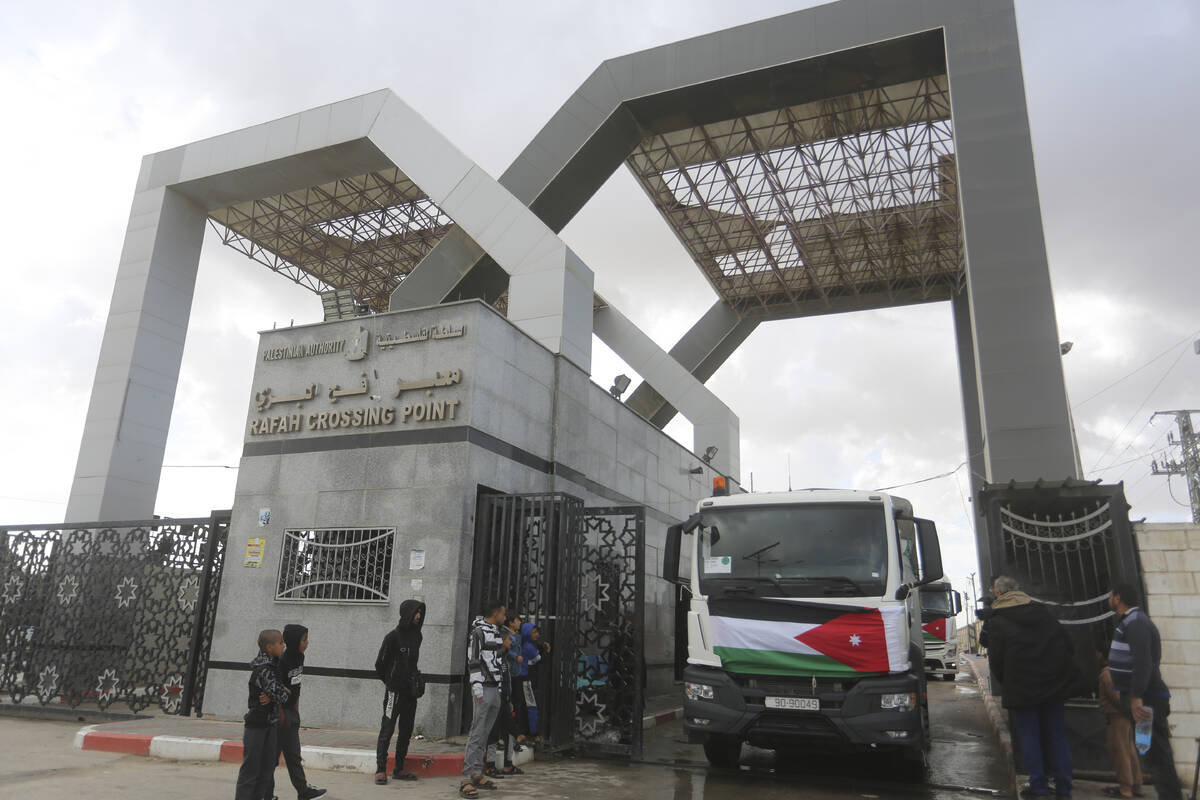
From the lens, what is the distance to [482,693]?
24.9ft

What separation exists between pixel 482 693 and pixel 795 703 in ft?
9.78

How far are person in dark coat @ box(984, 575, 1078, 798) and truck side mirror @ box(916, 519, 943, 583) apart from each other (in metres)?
1.31

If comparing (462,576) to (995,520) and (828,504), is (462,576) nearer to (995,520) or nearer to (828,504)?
(828,504)

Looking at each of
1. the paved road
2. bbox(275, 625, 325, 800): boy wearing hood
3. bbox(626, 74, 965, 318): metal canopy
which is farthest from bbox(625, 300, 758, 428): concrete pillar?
bbox(275, 625, 325, 800): boy wearing hood

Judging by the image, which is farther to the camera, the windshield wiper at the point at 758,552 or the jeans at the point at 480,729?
the windshield wiper at the point at 758,552

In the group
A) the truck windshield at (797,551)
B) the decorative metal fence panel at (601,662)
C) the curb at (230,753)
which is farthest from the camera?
the decorative metal fence panel at (601,662)

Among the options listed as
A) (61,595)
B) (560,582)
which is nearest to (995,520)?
(560,582)

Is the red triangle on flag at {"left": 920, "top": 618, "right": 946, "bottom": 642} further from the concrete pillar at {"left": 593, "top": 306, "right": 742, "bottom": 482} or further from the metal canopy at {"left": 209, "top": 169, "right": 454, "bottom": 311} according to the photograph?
the metal canopy at {"left": 209, "top": 169, "right": 454, "bottom": 311}

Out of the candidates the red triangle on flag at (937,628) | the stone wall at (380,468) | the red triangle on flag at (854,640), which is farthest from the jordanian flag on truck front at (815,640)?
the red triangle on flag at (937,628)

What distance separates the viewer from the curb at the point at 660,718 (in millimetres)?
12289

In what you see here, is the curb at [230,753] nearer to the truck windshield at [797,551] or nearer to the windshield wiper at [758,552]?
the truck windshield at [797,551]

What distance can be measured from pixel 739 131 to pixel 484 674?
18009mm

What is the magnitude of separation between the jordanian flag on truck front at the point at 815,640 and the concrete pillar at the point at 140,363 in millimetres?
14820

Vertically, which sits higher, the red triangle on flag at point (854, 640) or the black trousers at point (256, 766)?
the red triangle on flag at point (854, 640)
